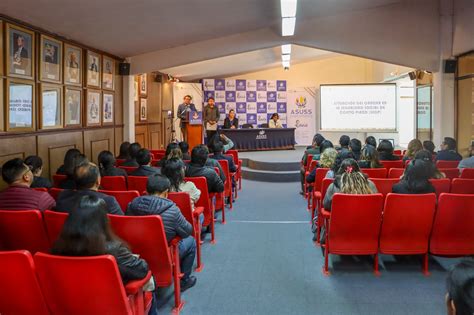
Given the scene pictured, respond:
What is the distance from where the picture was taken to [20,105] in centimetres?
515

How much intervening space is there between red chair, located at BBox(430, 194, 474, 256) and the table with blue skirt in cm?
936

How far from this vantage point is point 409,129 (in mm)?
13695

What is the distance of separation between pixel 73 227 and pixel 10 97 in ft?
12.0

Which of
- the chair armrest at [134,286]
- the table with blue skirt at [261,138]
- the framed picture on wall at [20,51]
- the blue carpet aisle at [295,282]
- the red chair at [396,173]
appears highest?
the framed picture on wall at [20,51]

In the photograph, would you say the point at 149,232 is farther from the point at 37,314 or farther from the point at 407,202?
the point at 407,202

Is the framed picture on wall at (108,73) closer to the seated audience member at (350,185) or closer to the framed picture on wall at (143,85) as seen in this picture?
the framed picture on wall at (143,85)

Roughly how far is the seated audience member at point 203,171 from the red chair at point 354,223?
1.52 m

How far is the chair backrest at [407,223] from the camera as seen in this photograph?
11.1ft

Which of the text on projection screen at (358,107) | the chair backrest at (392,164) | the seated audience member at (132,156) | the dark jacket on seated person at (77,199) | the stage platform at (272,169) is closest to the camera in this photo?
the dark jacket on seated person at (77,199)

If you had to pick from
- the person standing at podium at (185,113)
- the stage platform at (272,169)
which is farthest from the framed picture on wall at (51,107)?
the person standing at podium at (185,113)

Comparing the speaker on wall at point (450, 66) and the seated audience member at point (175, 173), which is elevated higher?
the speaker on wall at point (450, 66)

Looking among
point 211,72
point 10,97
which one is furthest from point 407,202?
point 211,72

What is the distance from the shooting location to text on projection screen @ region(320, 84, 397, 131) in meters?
12.2

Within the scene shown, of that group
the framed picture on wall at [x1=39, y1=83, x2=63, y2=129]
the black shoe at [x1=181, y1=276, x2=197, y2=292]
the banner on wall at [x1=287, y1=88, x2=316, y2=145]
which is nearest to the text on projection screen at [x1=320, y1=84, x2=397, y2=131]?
the banner on wall at [x1=287, y1=88, x2=316, y2=145]
